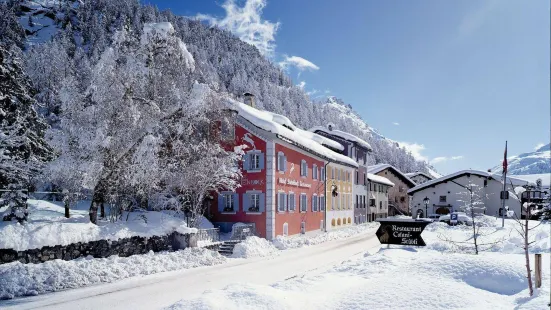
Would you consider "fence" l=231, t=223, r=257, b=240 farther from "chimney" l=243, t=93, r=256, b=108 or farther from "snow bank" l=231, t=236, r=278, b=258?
"chimney" l=243, t=93, r=256, b=108

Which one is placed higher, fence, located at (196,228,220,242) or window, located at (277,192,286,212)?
window, located at (277,192,286,212)

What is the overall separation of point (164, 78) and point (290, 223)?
556 inches

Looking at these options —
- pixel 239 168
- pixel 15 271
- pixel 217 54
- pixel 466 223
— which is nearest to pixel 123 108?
pixel 15 271

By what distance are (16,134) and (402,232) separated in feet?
60.6

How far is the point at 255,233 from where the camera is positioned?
2575cm

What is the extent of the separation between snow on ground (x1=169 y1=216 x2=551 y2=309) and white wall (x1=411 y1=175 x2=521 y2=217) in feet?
125

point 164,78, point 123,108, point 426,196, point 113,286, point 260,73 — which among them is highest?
point 260,73

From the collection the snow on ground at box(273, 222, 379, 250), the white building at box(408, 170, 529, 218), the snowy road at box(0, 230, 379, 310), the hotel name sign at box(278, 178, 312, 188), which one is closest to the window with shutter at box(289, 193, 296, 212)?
the hotel name sign at box(278, 178, 312, 188)

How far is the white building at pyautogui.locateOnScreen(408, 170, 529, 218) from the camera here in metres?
49.6

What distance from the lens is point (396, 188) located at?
69312 mm

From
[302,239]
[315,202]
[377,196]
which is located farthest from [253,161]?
[377,196]

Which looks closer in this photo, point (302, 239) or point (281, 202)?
point (281, 202)

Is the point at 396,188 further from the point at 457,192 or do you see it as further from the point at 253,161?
the point at 253,161

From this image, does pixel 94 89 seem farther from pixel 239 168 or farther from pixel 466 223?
pixel 466 223
